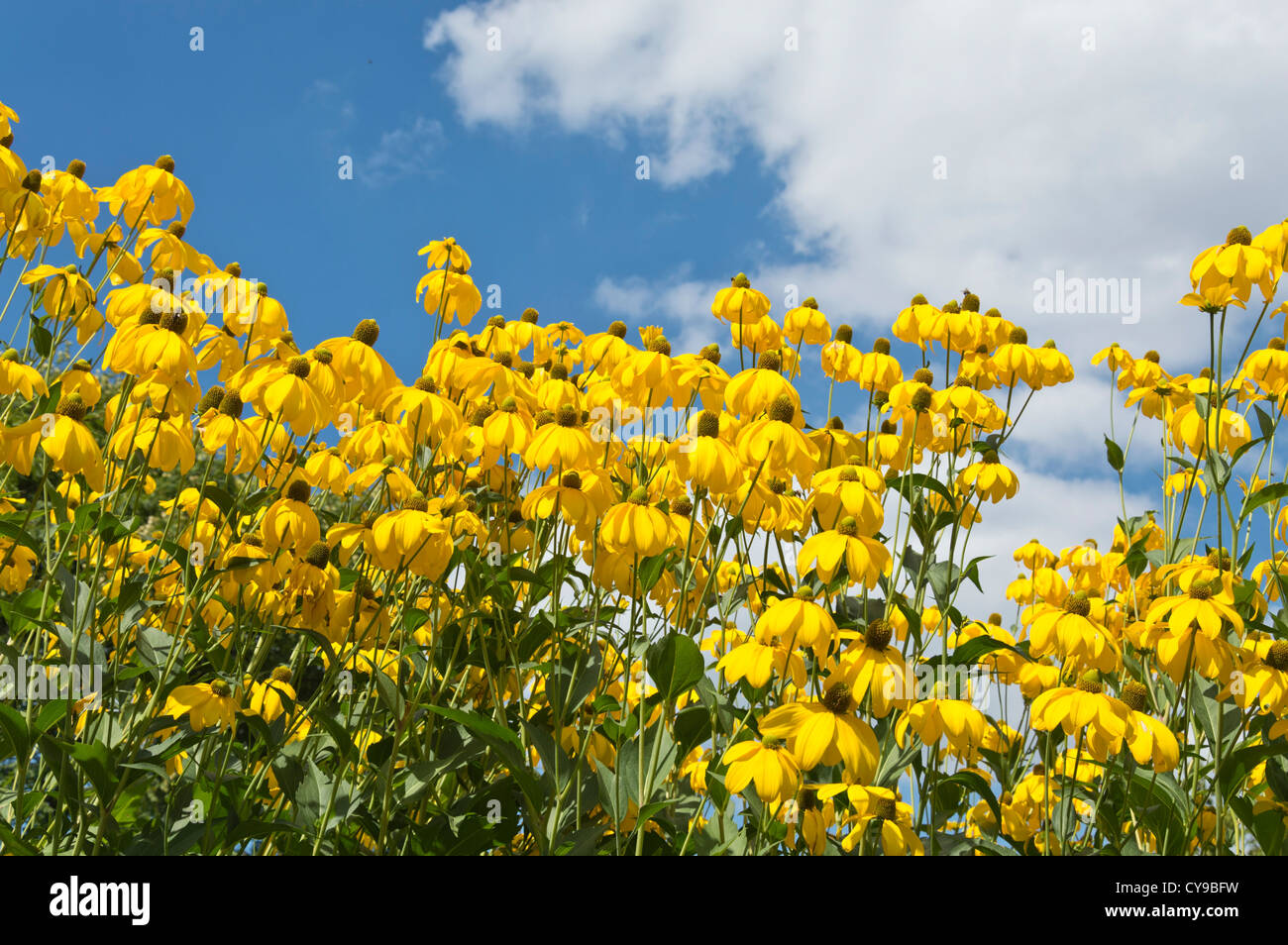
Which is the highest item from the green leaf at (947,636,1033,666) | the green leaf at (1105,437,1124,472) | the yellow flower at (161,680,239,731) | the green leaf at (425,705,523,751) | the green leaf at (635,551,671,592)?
the green leaf at (1105,437,1124,472)

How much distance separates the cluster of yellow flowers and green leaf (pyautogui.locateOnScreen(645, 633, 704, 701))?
1 cm

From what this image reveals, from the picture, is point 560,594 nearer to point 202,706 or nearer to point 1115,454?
point 202,706

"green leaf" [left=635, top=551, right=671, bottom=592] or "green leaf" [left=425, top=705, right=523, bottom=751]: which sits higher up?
"green leaf" [left=635, top=551, right=671, bottom=592]

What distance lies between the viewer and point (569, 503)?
2.70 metres

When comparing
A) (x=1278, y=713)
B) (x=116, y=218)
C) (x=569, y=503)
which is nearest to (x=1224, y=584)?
(x=1278, y=713)

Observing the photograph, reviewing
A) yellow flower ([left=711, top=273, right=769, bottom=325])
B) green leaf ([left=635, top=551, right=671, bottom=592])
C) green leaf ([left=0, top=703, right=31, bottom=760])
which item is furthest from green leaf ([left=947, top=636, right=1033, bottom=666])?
green leaf ([left=0, top=703, right=31, bottom=760])

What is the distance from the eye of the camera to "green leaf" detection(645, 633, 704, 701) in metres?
2.62

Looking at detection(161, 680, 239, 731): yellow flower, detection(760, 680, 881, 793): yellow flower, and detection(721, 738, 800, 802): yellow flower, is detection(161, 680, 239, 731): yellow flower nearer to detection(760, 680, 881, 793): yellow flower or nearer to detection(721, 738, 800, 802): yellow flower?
detection(721, 738, 800, 802): yellow flower

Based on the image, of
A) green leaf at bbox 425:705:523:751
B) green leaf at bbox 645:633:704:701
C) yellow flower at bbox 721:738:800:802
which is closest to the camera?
green leaf at bbox 425:705:523:751

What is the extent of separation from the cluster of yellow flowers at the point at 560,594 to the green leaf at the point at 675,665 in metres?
0.01

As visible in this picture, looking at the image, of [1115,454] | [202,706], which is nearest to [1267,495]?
[1115,454]

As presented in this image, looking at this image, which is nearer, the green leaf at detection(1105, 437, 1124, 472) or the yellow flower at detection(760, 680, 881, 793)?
the yellow flower at detection(760, 680, 881, 793)

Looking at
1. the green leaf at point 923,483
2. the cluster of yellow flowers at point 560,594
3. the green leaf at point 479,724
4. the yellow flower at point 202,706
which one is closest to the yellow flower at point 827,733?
the cluster of yellow flowers at point 560,594

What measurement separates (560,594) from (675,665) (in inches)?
22.1
